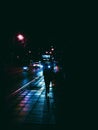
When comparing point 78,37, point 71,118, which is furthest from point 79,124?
point 78,37

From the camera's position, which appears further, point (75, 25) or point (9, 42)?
point (9, 42)

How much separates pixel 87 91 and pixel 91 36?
3.96 meters

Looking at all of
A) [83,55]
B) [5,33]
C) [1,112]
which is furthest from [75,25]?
[5,33]

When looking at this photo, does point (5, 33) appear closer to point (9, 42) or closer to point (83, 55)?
point (9, 42)

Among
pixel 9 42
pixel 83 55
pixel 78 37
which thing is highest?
pixel 9 42

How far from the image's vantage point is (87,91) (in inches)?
590

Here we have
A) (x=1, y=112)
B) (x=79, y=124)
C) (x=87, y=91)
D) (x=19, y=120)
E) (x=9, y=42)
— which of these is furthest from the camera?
(x=9, y=42)

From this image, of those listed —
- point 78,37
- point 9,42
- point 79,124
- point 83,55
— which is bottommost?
point 79,124

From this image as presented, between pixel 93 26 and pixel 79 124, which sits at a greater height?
pixel 93 26

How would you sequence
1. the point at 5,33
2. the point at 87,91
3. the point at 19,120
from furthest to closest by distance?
the point at 5,33 < the point at 87,91 < the point at 19,120

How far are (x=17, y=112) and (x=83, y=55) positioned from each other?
13.5ft

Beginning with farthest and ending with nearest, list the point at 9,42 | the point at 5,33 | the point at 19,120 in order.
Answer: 1. the point at 9,42
2. the point at 5,33
3. the point at 19,120

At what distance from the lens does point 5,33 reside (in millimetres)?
33062

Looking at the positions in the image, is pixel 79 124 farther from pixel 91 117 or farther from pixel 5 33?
pixel 5 33
